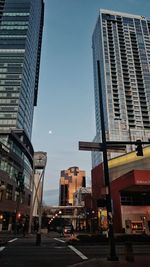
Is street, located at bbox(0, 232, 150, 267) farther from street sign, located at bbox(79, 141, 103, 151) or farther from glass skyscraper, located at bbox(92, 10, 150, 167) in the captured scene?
glass skyscraper, located at bbox(92, 10, 150, 167)

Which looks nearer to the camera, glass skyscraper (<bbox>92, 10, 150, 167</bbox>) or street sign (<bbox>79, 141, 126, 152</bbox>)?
street sign (<bbox>79, 141, 126, 152</bbox>)

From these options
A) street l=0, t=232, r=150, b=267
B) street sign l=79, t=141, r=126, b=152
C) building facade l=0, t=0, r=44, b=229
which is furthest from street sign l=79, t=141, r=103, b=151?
building facade l=0, t=0, r=44, b=229

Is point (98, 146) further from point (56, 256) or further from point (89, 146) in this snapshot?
point (56, 256)

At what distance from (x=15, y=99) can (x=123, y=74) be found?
285ft

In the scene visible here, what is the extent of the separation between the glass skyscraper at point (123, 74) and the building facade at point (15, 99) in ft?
161

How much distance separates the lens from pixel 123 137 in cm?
13512

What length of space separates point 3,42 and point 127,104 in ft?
257

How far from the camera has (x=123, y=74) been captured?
16100 centimetres

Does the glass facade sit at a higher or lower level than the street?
higher

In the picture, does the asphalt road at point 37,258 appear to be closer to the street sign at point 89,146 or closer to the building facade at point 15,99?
the street sign at point 89,146

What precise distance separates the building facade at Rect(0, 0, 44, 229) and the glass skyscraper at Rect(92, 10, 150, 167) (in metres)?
49.0

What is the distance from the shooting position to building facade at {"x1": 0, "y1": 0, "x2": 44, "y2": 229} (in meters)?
61.0

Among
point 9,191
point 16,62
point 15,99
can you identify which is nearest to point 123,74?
point 16,62

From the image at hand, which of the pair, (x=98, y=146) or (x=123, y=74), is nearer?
(x=98, y=146)
